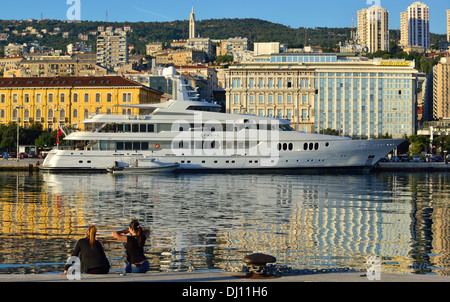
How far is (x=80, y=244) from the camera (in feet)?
34.7

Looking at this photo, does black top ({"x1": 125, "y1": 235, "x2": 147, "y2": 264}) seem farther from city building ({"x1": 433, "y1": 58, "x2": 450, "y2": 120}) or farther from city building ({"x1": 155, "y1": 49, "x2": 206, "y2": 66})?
city building ({"x1": 155, "y1": 49, "x2": 206, "y2": 66})

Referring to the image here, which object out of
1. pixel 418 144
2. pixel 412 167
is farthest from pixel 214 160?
pixel 418 144

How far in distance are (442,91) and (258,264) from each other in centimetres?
13661

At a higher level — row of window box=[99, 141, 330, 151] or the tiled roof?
the tiled roof

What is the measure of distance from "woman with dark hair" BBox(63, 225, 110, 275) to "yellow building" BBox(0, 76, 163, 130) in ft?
231

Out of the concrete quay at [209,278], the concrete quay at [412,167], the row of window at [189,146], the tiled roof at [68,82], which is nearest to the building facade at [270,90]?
the tiled roof at [68,82]

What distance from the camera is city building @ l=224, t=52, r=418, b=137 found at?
10238cm

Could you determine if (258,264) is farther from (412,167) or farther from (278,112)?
(278,112)

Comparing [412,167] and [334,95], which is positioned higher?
[334,95]

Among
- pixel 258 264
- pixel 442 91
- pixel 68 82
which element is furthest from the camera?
pixel 442 91

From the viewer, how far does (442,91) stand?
13862 centimetres

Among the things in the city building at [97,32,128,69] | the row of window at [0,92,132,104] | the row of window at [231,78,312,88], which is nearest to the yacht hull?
the row of window at [0,92,132,104]
